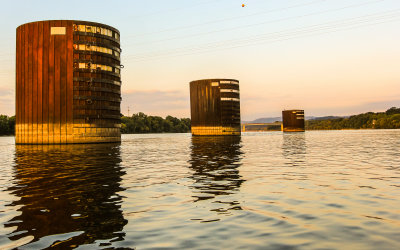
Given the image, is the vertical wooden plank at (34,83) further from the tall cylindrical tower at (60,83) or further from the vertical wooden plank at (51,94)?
the vertical wooden plank at (51,94)

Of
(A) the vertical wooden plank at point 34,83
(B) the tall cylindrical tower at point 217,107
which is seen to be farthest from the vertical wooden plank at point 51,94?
(B) the tall cylindrical tower at point 217,107

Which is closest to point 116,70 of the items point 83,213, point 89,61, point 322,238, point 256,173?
point 89,61

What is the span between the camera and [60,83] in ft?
180

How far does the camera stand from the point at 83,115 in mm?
55062

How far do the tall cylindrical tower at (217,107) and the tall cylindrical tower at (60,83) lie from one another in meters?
63.4

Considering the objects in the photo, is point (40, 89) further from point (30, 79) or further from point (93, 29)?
point (93, 29)

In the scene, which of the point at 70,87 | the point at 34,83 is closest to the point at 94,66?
the point at 70,87

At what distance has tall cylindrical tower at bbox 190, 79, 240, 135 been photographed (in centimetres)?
11744

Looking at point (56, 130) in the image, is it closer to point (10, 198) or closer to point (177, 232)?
point (10, 198)

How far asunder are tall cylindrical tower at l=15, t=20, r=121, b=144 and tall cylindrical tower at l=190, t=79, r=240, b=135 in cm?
6340

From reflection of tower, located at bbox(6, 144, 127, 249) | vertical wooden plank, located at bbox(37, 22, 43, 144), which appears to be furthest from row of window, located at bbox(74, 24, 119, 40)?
reflection of tower, located at bbox(6, 144, 127, 249)

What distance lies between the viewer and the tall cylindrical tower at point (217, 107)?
385 ft

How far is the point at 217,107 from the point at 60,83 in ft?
226

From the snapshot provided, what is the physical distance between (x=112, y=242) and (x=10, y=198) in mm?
6722
